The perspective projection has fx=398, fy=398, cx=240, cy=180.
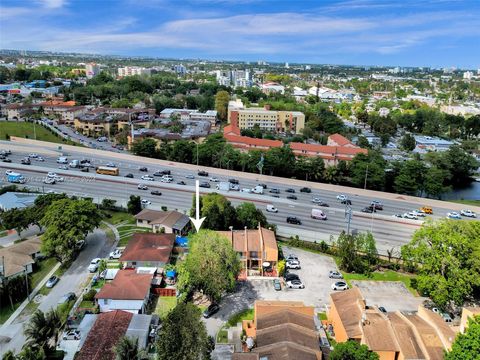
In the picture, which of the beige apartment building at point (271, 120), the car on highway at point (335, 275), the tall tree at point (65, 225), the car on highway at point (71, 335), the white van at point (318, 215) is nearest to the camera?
the car on highway at point (71, 335)

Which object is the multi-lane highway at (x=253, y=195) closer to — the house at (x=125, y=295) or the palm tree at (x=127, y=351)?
the house at (x=125, y=295)

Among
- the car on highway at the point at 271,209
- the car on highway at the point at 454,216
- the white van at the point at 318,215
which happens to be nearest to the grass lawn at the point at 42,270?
the car on highway at the point at 271,209

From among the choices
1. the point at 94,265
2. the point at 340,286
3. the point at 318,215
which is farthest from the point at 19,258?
the point at 318,215

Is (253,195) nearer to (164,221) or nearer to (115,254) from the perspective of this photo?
A: (164,221)

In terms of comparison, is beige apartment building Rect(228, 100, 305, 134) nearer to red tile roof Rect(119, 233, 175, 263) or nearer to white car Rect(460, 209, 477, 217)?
white car Rect(460, 209, 477, 217)

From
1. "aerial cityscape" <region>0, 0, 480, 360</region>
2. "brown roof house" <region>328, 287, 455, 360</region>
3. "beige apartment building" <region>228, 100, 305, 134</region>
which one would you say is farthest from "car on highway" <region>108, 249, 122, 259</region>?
"beige apartment building" <region>228, 100, 305, 134</region>

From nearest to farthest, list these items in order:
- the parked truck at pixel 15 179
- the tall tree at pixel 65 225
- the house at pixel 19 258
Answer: the house at pixel 19 258
the tall tree at pixel 65 225
the parked truck at pixel 15 179
